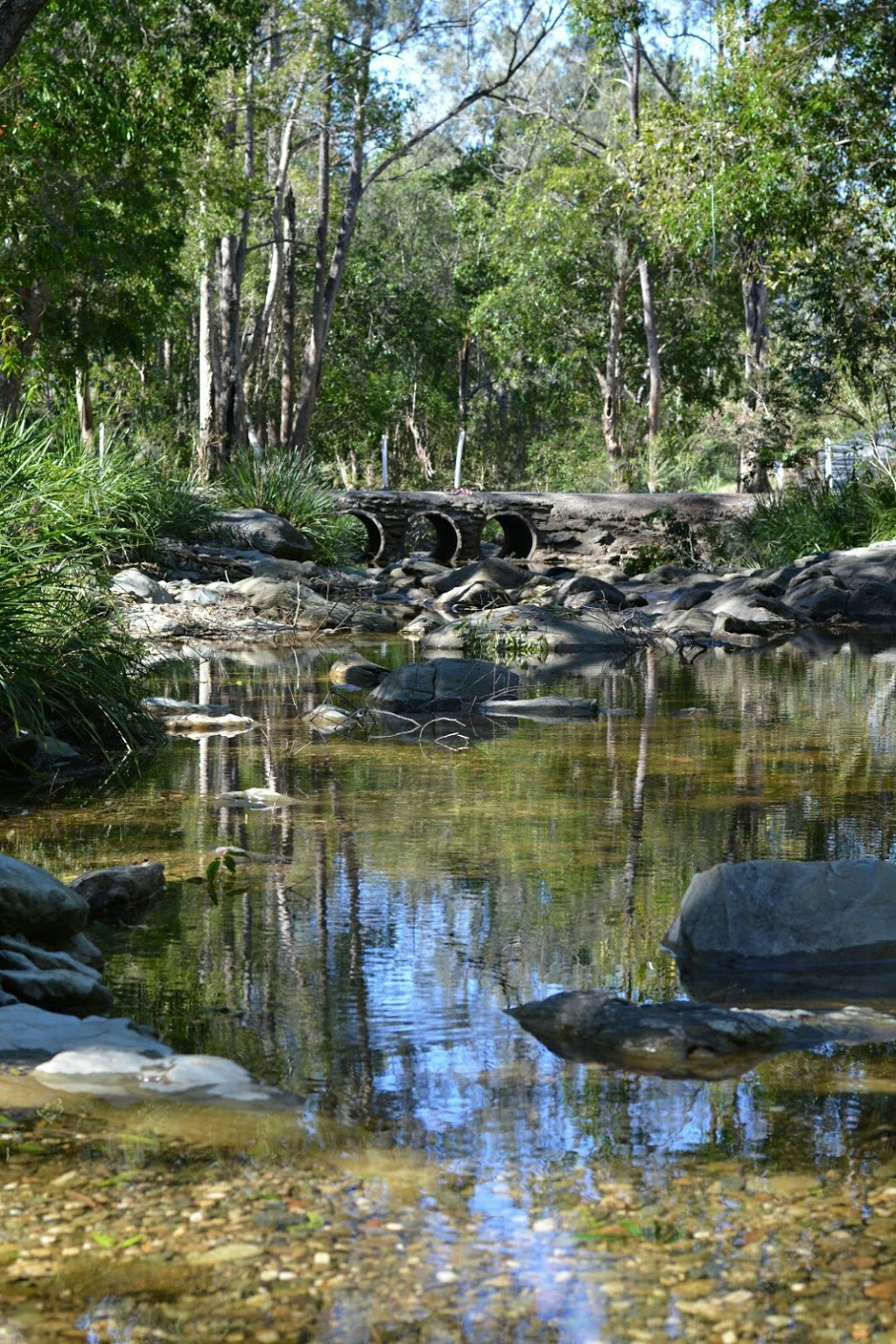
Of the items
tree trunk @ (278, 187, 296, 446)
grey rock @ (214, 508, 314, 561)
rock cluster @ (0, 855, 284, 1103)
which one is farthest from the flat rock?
tree trunk @ (278, 187, 296, 446)

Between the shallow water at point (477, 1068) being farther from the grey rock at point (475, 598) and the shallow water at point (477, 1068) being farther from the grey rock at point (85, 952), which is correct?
the grey rock at point (475, 598)

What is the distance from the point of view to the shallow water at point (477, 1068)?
2.15m

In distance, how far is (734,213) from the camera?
1780cm

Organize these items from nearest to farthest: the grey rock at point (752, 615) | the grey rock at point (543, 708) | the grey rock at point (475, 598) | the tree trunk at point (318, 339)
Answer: the grey rock at point (543, 708) < the grey rock at point (752, 615) < the grey rock at point (475, 598) < the tree trunk at point (318, 339)

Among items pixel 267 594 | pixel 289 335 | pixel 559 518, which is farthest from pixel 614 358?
pixel 267 594

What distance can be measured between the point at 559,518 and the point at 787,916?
2266cm

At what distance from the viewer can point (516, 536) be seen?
93.0 feet

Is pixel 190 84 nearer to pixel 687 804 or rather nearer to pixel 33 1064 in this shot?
pixel 687 804

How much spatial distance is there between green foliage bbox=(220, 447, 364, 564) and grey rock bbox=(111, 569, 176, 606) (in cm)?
569

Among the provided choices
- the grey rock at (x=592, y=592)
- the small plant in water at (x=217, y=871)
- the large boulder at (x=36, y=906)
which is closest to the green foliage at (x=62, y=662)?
the small plant in water at (x=217, y=871)

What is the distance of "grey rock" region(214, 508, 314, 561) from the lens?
1886 centimetres

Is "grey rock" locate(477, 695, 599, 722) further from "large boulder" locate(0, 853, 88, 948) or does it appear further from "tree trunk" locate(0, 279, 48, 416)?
"tree trunk" locate(0, 279, 48, 416)

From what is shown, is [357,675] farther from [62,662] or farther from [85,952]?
[85,952]

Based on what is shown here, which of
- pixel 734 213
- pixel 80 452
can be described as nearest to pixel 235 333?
pixel 734 213
